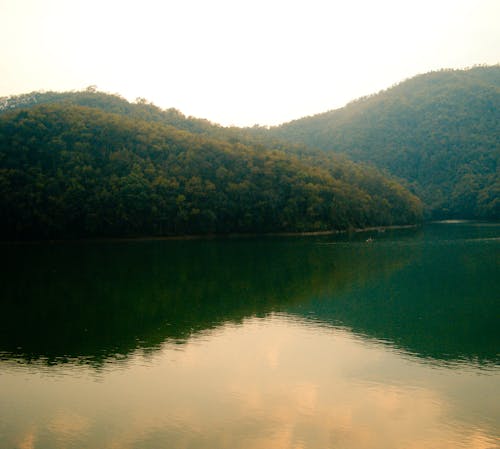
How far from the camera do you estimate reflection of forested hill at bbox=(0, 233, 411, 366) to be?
64.3 ft

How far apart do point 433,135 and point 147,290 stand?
429 feet

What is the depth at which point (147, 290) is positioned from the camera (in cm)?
2950

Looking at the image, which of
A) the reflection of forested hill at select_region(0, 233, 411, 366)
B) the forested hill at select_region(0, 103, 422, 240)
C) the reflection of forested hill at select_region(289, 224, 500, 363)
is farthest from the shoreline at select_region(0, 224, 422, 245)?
the reflection of forested hill at select_region(289, 224, 500, 363)

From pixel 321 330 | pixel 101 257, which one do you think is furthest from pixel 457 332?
pixel 101 257

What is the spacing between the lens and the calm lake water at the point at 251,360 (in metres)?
11.6

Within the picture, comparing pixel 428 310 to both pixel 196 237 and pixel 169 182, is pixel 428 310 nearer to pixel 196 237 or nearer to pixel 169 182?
pixel 196 237

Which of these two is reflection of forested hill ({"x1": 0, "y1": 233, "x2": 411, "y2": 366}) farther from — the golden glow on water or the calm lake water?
the golden glow on water

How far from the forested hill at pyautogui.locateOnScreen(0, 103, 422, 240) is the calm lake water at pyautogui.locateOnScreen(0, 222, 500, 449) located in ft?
113

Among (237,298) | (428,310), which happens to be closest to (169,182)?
(237,298)

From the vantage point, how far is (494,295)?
86.7ft

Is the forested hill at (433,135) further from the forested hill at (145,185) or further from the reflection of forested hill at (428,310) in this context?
the reflection of forested hill at (428,310)

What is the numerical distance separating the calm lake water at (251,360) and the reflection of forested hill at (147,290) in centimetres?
14

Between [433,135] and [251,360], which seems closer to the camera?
[251,360]

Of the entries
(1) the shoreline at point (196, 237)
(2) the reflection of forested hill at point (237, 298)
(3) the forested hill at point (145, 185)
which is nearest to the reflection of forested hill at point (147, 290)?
(2) the reflection of forested hill at point (237, 298)
